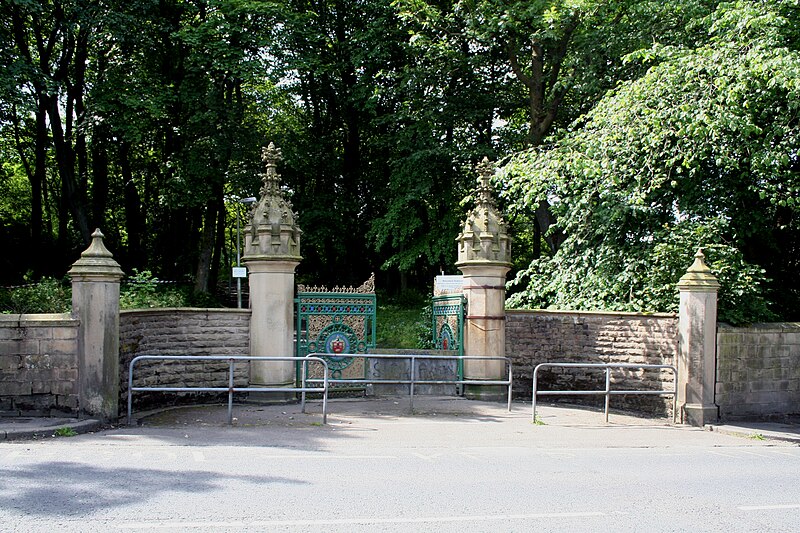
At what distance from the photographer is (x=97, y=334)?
11.0m

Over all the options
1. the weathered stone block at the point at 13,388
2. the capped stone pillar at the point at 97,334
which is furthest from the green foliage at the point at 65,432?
the weathered stone block at the point at 13,388

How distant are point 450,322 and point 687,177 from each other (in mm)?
6249

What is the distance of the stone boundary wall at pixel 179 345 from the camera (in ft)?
39.6

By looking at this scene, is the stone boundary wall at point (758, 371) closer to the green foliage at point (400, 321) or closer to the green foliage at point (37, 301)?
the green foliage at point (400, 321)

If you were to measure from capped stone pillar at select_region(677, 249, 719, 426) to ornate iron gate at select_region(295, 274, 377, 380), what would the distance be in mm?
5504

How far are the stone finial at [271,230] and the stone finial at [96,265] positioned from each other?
9.35 ft

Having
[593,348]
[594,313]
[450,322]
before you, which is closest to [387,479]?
[450,322]

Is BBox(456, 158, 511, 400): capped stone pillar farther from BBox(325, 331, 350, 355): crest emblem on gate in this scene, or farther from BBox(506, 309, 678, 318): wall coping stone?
BBox(325, 331, 350, 355): crest emblem on gate

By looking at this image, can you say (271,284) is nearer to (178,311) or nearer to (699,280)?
(178,311)

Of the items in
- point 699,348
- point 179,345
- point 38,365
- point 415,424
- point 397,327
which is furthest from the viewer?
point 397,327

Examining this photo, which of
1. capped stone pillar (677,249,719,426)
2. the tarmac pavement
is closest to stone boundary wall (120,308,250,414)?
the tarmac pavement

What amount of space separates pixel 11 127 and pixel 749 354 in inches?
1225

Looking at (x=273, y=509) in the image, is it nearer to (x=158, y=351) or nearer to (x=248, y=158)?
(x=158, y=351)

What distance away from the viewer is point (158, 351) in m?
12.7
